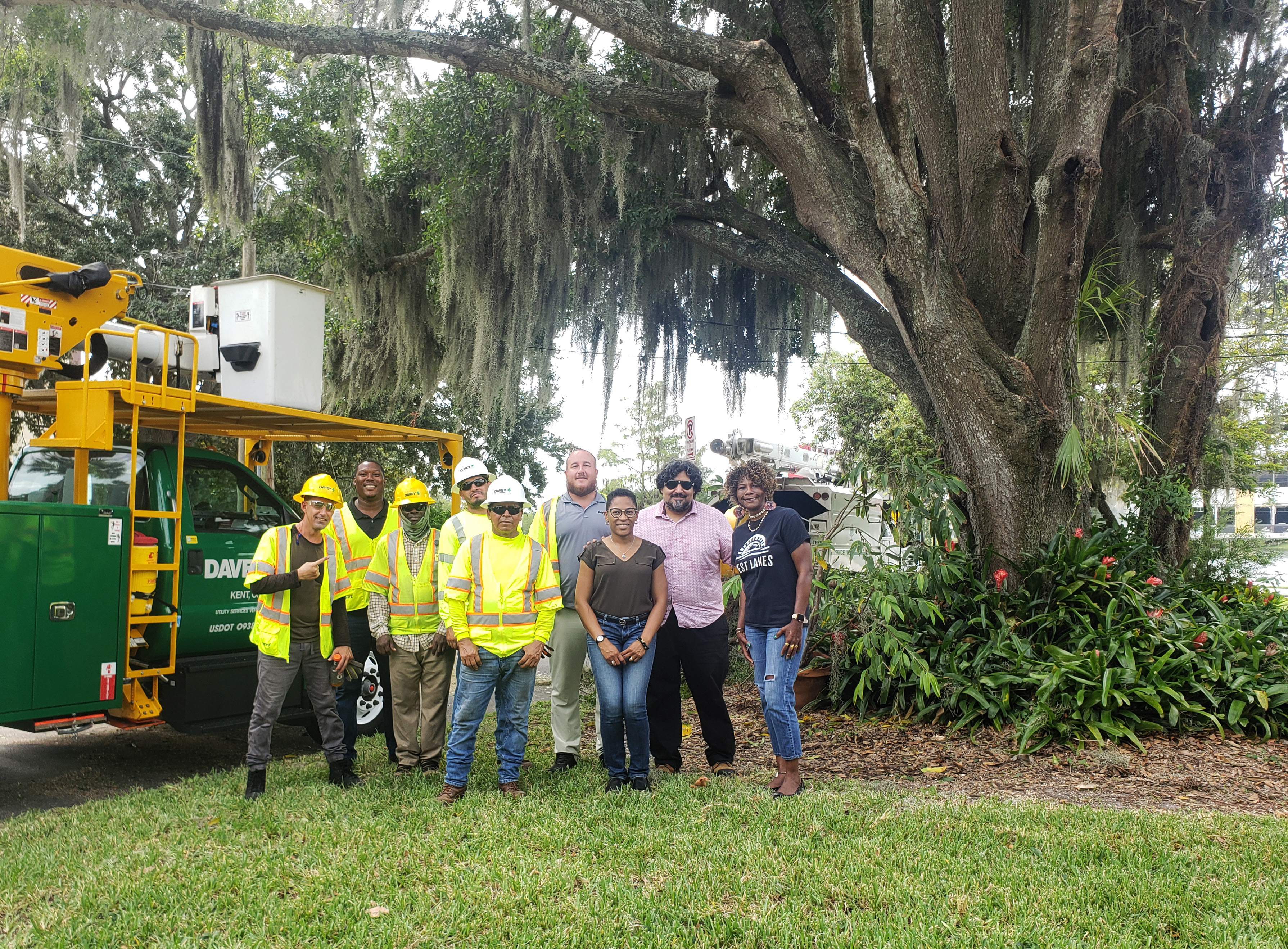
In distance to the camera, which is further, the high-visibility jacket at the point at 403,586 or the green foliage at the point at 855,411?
the green foliage at the point at 855,411

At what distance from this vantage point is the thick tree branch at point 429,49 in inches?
313

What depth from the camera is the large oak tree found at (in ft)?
23.4

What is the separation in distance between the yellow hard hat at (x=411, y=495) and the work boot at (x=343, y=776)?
1.44m

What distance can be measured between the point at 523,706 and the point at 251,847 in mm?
1458

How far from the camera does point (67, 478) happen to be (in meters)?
5.77

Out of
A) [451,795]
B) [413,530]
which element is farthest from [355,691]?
[451,795]

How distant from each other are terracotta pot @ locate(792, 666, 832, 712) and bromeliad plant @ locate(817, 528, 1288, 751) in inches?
8.3

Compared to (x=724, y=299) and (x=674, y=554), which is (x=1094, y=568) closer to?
(x=674, y=554)

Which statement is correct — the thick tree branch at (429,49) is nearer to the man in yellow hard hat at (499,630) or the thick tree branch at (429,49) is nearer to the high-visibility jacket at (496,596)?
the man in yellow hard hat at (499,630)

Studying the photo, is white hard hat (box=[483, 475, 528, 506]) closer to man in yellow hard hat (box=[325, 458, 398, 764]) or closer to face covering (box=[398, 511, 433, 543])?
face covering (box=[398, 511, 433, 543])

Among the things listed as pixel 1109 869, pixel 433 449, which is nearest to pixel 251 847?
pixel 1109 869

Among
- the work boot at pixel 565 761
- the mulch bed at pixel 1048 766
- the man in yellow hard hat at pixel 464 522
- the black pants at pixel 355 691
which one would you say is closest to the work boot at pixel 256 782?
the black pants at pixel 355 691

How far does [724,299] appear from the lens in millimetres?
10242

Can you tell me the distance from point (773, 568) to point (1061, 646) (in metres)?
3.16
